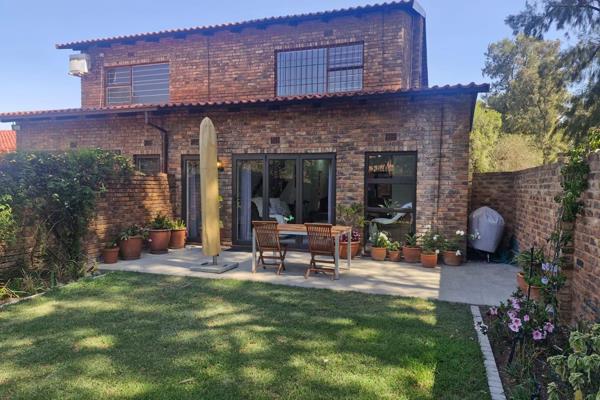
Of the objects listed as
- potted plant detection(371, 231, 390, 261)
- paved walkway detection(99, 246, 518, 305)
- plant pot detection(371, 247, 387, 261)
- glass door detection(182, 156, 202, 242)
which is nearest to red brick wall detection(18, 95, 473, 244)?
glass door detection(182, 156, 202, 242)

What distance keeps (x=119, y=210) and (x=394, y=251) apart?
5.87 m

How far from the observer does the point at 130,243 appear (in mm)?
7988

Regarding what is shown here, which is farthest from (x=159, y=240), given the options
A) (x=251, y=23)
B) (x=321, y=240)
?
(x=251, y=23)

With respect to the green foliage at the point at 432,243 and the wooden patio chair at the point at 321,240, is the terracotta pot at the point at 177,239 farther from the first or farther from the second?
the green foliage at the point at 432,243

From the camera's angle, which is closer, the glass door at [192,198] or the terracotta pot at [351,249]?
the terracotta pot at [351,249]

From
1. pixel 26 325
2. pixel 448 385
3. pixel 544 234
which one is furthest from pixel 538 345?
pixel 26 325

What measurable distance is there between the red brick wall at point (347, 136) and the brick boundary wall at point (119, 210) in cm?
59

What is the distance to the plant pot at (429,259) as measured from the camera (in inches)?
293

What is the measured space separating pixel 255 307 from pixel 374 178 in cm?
465

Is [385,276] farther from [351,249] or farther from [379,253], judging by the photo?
[351,249]

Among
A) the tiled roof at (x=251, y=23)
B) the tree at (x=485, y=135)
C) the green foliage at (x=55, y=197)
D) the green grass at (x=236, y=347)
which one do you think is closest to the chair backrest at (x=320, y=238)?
the green grass at (x=236, y=347)

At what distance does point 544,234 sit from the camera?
5.84m

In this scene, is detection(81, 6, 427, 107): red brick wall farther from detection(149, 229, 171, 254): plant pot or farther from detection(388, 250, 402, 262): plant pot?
detection(149, 229, 171, 254): plant pot

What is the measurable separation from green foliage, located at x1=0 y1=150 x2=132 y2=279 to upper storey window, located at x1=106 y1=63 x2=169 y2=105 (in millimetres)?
5851
